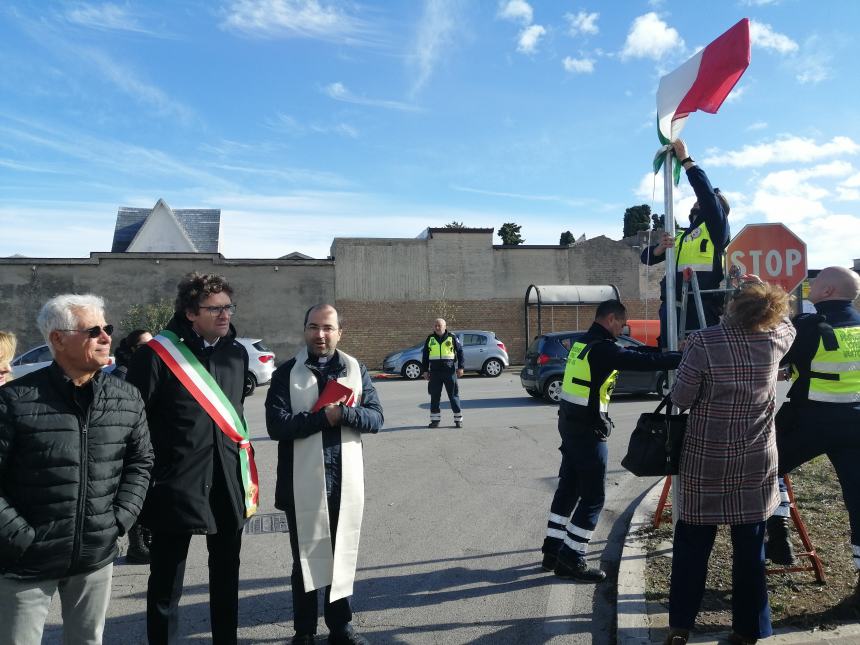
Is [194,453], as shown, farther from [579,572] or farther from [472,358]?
[472,358]

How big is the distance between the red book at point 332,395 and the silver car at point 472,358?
17.5 m

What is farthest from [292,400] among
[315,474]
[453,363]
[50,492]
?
[453,363]

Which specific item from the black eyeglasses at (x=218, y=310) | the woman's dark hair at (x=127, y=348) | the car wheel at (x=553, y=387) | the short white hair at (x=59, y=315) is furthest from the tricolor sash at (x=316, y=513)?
the car wheel at (x=553, y=387)

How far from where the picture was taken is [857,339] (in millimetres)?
4016

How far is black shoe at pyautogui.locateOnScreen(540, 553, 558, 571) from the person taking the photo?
4691 mm

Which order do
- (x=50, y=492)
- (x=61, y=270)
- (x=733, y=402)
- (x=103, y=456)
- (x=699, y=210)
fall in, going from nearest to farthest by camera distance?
(x=50, y=492), (x=103, y=456), (x=733, y=402), (x=699, y=210), (x=61, y=270)

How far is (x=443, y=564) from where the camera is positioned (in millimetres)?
4891

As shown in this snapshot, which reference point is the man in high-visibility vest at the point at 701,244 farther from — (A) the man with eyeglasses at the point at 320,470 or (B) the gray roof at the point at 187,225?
(B) the gray roof at the point at 187,225

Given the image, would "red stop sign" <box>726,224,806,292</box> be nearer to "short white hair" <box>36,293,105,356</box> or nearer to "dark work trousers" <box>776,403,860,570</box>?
"dark work trousers" <box>776,403,860,570</box>

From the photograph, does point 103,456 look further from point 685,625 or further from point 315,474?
point 685,625

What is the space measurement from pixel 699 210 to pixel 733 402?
5.44 ft

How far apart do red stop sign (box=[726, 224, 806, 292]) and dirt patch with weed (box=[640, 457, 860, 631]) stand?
11.8ft

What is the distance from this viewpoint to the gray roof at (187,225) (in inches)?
1396

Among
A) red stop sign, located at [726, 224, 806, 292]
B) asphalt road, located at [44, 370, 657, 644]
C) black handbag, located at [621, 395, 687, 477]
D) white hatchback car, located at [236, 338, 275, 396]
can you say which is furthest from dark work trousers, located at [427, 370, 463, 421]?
black handbag, located at [621, 395, 687, 477]
